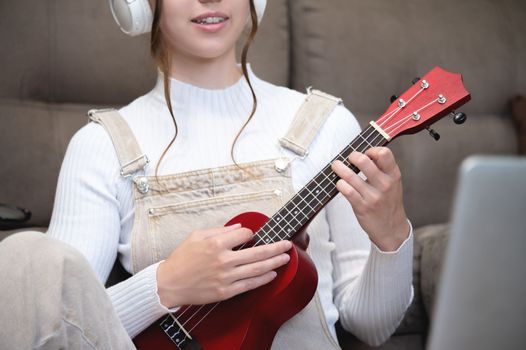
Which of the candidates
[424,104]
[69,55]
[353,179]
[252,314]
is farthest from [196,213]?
[69,55]

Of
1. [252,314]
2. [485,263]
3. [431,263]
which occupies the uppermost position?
[485,263]

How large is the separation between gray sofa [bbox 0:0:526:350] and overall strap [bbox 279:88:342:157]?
0.38 m

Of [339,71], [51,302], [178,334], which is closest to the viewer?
[51,302]

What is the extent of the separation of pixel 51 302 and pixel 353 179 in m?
0.49

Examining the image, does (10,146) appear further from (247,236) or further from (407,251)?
(407,251)

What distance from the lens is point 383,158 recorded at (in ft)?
3.87

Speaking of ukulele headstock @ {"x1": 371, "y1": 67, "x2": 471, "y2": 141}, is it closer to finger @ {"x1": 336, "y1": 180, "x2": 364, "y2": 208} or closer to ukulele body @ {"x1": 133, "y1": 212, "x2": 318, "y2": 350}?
finger @ {"x1": 336, "y1": 180, "x2": 364, "y2": 208}

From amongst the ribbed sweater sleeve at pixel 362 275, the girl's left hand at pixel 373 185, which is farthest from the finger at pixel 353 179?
the ribbed sweater sleeve at pixel 362 275

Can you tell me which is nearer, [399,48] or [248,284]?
[248,284]

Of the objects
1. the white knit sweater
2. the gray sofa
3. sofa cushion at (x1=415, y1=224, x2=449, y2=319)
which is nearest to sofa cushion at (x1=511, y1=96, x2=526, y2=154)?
the gray sofa

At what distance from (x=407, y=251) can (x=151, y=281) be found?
0.43m

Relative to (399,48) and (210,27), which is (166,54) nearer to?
(210,27)

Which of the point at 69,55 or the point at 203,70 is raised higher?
the point at 203,70

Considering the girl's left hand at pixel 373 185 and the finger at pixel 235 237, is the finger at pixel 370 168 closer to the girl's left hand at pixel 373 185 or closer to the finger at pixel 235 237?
the girl's left hand at pixel 373 185
